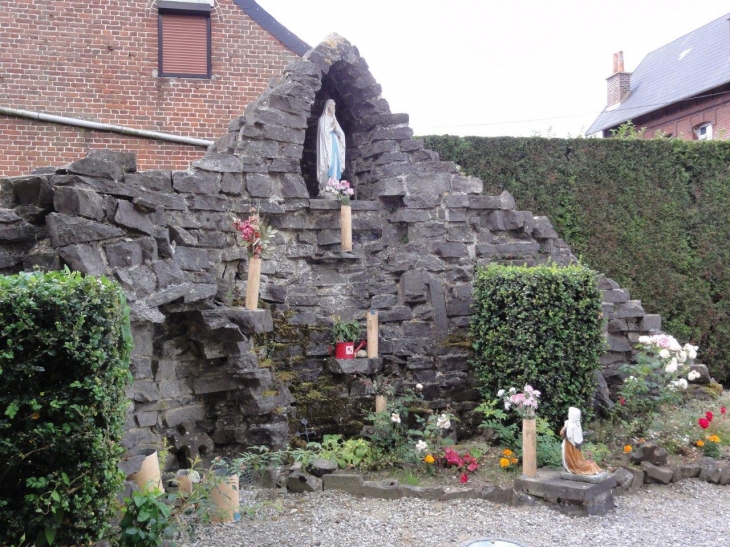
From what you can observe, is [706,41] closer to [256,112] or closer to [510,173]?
[510,173]

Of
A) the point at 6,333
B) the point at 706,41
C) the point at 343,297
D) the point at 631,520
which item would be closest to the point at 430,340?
the point at 343,297

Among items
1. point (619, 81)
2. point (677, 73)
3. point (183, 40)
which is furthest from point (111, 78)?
point (619, 81)

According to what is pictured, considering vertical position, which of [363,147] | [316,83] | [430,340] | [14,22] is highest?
[14,22]

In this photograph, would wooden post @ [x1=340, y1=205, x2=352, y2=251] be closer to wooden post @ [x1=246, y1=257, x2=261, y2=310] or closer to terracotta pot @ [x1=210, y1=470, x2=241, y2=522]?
wooden post @ [x1=246, y1=257, x2=261, y2=310]

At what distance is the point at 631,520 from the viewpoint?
5.71 meters

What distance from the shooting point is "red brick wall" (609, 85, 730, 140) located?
64.0ft

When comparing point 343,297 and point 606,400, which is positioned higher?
point 343,297

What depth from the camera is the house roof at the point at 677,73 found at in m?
20.3

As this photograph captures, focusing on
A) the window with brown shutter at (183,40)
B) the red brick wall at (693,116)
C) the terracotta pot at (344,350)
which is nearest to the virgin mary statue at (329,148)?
the terracotta pot at (344,350)

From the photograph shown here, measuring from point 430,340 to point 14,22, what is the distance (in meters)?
9.68

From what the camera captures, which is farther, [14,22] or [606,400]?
[14,22]

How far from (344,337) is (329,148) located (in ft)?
8.02

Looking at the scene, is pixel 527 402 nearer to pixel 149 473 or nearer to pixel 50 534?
pixel 149 473

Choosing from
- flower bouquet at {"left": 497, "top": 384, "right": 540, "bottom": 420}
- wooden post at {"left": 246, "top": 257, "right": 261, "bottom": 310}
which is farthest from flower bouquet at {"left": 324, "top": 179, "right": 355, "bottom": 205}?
flower bouquet at {"left": 497, "top": 384, "right": 540, "bottom": 420}
